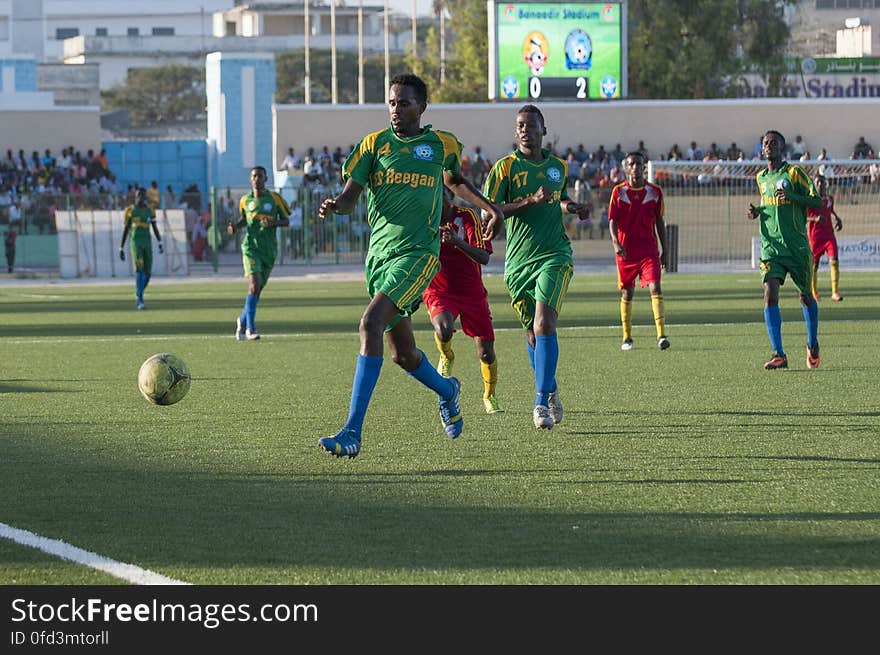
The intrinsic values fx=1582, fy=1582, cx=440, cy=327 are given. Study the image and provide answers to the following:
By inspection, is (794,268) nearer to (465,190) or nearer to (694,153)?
(465,190)

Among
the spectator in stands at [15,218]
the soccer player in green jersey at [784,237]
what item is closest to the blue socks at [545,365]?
the soccer player in green jersey at [784,237]

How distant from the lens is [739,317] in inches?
848

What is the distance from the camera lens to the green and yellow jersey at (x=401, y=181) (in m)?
8.99

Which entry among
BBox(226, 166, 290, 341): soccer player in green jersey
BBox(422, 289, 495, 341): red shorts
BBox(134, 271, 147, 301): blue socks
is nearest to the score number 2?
BBox(134, 271, 147, 301): blue socks

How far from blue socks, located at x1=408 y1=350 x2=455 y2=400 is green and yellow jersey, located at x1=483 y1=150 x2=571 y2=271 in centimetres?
153

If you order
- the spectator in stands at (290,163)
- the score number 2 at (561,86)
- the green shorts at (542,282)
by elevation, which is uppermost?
the score number 2 at (561,86)

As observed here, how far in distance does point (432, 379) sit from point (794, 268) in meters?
5.65

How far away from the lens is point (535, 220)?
35.4 ft

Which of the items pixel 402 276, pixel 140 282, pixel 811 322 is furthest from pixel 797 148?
pixel 402 276

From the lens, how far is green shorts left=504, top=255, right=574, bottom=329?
10594 millimetres

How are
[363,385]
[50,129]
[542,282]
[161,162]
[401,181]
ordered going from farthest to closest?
[161,162]
[50,129]
[542,282]
[401,181]
[363,385]

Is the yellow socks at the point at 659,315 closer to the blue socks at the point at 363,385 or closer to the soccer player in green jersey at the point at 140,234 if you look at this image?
the blue socks at the point at 363,385

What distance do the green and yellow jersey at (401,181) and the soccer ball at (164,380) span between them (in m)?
2.42
